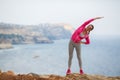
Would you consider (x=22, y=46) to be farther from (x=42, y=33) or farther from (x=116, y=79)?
(x=116, y=79)

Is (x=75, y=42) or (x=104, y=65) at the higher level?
(x=75, y=42)

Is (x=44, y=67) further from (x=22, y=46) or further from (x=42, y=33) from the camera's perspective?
(x=42, y=33)

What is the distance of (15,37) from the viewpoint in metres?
68.7

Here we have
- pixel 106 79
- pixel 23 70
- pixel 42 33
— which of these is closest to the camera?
pixel 106 79

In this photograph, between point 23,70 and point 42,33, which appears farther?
point 42,33

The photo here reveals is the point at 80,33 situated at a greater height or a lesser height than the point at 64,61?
greater

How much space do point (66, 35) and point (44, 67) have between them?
143ft

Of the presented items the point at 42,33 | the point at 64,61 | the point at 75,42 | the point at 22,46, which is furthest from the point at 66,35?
the point at 75,42

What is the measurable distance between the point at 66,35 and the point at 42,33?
40.5ft

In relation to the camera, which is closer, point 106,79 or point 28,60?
point 106,79

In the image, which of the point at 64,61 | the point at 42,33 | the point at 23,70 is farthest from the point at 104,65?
the point at 42,33

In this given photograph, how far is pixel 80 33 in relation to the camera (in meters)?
5.22

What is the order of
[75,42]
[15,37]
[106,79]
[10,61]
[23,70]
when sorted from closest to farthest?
[106,79], [75,42], [23,70], [10,61], [15,37]

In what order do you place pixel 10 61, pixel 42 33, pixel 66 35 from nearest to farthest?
pixel 10 61 < pixel 42 33 < pixel 66 35
